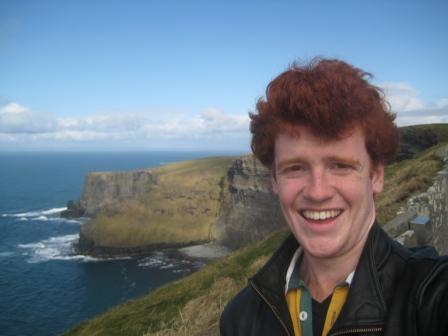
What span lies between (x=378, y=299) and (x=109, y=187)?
98279mm

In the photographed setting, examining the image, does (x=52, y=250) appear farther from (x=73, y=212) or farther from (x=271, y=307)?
(x=271, y=307)

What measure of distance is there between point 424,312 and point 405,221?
19.2 feet

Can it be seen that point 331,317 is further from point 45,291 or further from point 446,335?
point 45,291

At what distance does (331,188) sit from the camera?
2.36m

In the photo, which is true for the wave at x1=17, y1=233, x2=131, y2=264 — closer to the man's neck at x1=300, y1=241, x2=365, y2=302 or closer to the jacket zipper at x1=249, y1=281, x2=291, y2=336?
the jacket zipper at x1=249, y1=281, x2=291, y2=336

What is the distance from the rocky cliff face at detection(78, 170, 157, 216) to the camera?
92250mm

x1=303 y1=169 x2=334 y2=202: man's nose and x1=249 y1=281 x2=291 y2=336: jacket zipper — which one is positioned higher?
x1=303 y1=169 x2=334 y2=202: man's nose

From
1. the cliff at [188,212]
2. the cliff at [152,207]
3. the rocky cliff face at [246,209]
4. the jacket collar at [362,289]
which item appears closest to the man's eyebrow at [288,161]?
the jacket collar at [362,289]

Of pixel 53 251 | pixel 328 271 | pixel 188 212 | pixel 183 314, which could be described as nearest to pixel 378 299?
pixel 328 271

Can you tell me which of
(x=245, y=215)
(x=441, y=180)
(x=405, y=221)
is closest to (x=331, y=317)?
(x=405, y=221)

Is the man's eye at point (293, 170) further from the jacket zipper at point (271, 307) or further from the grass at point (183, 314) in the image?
the grass at point (183, 314)

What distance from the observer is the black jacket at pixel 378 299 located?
1.83 meters

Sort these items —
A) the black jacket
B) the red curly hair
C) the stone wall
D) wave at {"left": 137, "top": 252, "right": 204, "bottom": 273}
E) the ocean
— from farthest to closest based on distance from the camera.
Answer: wave at {"left": 137, "top": 252, "right": 204, "bottom": 273} → the ocean → the stone wall → the red curly hair → the black jacket

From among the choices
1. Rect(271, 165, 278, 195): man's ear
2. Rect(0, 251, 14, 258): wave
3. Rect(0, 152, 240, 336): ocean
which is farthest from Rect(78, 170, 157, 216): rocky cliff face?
Rect(271, 165, 278, 195): man's ear
